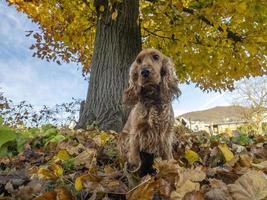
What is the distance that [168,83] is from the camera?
11.4 feet

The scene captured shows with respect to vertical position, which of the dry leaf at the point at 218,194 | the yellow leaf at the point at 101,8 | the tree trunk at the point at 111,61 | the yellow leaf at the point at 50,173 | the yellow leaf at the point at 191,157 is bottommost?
the dry leaf at the point at 218,194

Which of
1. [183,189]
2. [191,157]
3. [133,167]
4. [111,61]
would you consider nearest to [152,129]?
[133,167]

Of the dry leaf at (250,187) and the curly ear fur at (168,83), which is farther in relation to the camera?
the curly ear fur at (168,83)

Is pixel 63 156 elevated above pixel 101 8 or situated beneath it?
situated beneath

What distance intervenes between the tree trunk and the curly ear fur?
3938 mm

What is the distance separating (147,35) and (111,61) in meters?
3.43

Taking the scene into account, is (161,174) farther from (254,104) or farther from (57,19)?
(254,104)

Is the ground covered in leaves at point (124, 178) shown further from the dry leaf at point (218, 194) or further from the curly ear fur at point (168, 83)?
the curly ear fur at point (168, 83)

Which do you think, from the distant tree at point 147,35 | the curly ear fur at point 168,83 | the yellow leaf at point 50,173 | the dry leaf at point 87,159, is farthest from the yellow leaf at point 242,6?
the yellow leaf at point 50,173

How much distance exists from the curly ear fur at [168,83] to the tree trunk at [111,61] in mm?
3938

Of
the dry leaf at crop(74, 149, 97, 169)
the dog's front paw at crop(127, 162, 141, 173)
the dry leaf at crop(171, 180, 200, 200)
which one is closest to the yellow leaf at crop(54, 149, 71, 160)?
the dry leaf at crop(74, 149, 97, 169)

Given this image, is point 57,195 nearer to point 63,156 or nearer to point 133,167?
point 133,167

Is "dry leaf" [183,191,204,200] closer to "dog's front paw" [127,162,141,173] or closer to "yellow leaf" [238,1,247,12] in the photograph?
"dog's front paw" [127,162,141,173]

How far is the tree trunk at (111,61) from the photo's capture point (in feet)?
25.3
